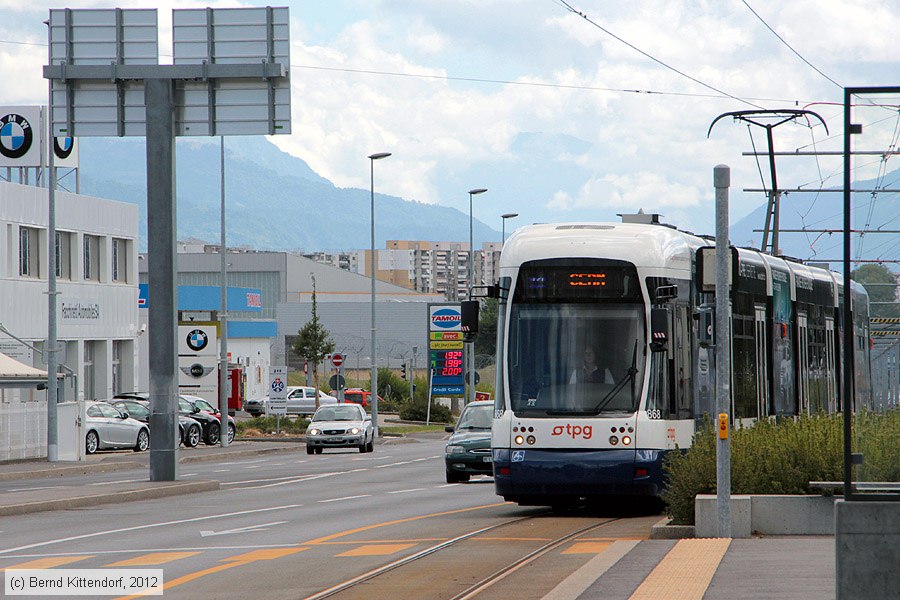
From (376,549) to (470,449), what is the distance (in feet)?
42.9

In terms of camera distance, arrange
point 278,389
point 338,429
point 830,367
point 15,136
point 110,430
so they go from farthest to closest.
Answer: point 278,389
point 15,136
point 338,429
point 110,430
point 830,367

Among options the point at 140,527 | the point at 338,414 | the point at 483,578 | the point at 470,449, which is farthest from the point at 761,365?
the point at 338,414

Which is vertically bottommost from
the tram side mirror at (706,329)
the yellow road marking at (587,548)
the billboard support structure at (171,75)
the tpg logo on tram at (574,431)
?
the yellow road marking at (587,548)

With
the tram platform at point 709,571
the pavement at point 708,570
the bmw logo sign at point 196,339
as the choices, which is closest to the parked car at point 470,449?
the pavement at point 708,570

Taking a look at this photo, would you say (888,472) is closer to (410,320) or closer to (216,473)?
(216,473)

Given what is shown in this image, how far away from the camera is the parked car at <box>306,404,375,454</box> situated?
150 ft

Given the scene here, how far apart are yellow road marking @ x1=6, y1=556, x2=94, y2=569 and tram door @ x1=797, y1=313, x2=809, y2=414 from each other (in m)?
14.4

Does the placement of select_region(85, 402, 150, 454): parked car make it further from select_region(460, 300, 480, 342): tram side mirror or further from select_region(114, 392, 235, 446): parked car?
select_region(460, 300, 480, 342): tram side mirror

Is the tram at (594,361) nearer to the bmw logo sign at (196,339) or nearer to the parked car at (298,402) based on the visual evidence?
the bmw logo sign at (196,339)

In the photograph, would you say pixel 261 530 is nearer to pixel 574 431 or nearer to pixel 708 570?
pixel 574 431

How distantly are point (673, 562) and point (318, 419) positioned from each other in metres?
34.4

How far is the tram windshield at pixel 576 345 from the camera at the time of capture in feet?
61.4

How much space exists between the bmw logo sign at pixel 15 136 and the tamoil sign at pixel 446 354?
19168 mm

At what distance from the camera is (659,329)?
18578mm
